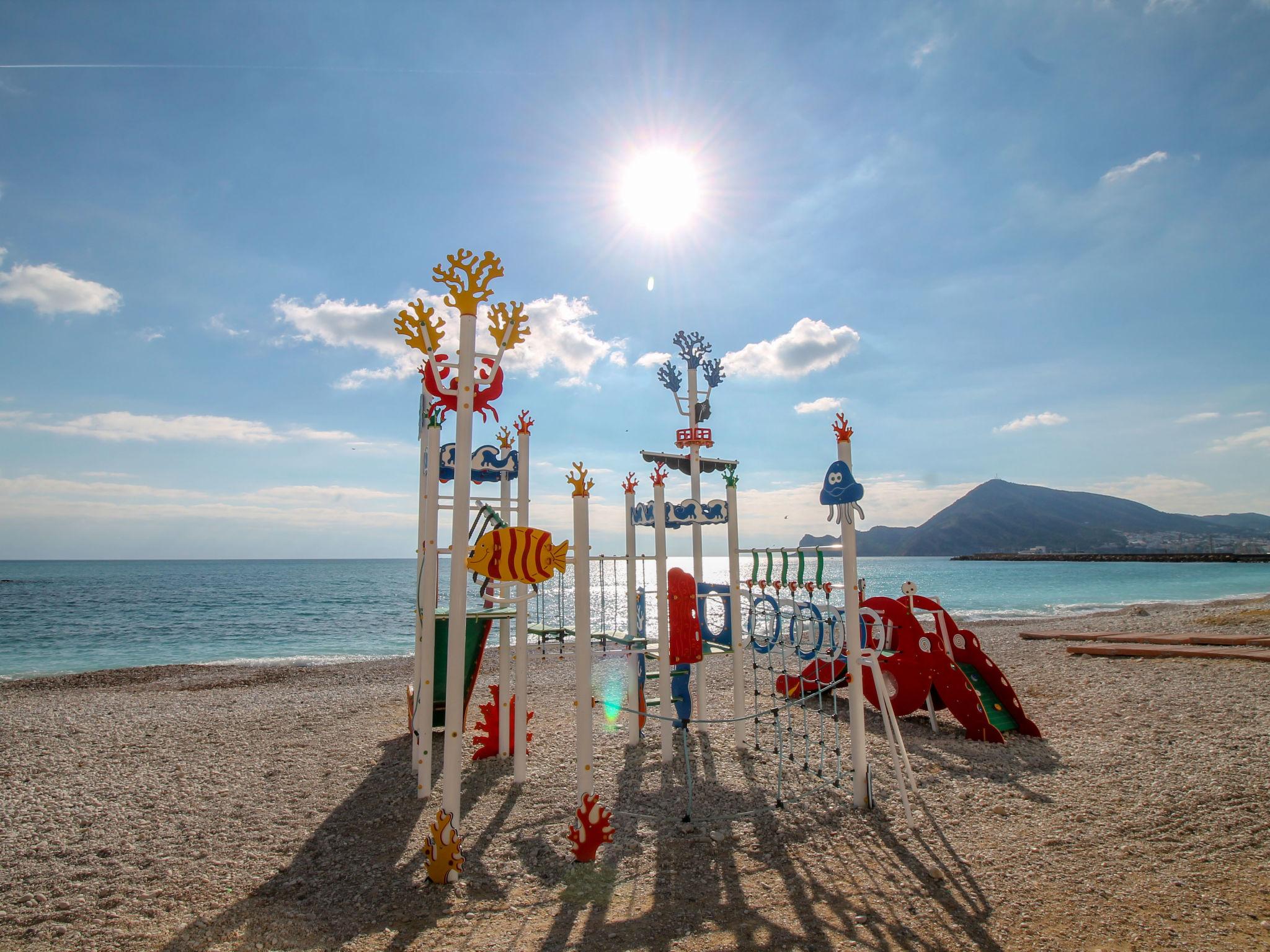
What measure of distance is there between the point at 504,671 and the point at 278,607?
149 feet

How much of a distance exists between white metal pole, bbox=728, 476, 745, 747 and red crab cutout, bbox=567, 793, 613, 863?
2.83 metres

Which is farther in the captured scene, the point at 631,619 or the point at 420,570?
the point at 631,619

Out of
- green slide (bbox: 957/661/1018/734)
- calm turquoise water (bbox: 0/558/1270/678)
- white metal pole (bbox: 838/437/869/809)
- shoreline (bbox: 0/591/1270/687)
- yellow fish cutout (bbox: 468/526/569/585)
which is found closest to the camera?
yellow fish cutout (bbox: 468/526/569/585)

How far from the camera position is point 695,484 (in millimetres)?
8031

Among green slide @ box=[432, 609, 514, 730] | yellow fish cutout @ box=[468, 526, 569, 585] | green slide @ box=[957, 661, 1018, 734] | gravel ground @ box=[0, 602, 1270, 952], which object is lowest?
gravel ground @ box=[0, 602, 1270, 952]

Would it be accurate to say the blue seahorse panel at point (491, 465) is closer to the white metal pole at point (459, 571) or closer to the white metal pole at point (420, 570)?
the white metal pole at point (420, 570)

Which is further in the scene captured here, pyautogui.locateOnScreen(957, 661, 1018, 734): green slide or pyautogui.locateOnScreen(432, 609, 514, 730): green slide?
pyautogui.locateOnScreen(957, 661, 1018, 734): green slide

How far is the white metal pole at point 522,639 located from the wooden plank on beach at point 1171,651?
1362cm

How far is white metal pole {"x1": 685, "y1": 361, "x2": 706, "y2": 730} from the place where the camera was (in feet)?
25.9

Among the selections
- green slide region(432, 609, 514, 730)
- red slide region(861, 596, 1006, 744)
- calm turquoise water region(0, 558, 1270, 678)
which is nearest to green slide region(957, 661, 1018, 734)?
red slide region(861, 596, 1006, 744)

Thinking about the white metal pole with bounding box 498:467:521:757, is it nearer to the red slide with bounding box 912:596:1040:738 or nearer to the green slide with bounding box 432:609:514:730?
the green slide with bounding box 432:609:514:730

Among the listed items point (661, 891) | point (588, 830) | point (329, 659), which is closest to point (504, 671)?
point (588, 830)

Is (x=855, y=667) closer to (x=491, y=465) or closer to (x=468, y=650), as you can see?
(x=491, y=465)

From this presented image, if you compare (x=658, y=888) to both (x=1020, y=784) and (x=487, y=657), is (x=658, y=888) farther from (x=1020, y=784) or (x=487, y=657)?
(x=487, y=657)
